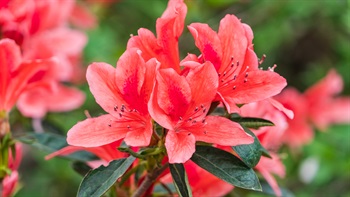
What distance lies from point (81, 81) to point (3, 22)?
1.12 meters

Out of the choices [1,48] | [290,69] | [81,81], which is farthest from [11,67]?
[290,69]

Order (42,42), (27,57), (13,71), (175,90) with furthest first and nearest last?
(42,42) → (27,57) → (13,71) → (175,90)

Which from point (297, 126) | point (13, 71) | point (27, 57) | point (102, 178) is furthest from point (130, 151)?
point (297, 126)

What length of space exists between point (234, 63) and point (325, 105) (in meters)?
1.60

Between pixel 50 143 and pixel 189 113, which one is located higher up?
pixel 189 113

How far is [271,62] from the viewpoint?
3.32 meters

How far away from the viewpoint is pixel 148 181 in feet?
4.15

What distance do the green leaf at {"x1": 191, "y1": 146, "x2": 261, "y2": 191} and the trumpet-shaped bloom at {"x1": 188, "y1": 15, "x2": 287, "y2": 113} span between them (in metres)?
0.10

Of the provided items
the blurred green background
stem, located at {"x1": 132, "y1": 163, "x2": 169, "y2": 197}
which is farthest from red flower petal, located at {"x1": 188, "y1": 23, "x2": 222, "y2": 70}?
the blurred green background

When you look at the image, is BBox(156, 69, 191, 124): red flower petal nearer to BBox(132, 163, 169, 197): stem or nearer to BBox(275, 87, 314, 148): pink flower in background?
BBox(132, 163, 169, 197): stem

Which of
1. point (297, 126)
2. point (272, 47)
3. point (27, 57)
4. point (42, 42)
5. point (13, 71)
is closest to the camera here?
point (13, 71)

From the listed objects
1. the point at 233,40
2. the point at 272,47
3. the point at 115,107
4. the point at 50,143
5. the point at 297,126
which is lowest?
the point at 297,126

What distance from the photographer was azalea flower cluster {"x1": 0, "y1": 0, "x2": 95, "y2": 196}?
55.1 inches

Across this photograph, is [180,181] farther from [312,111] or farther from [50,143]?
[312,111]
